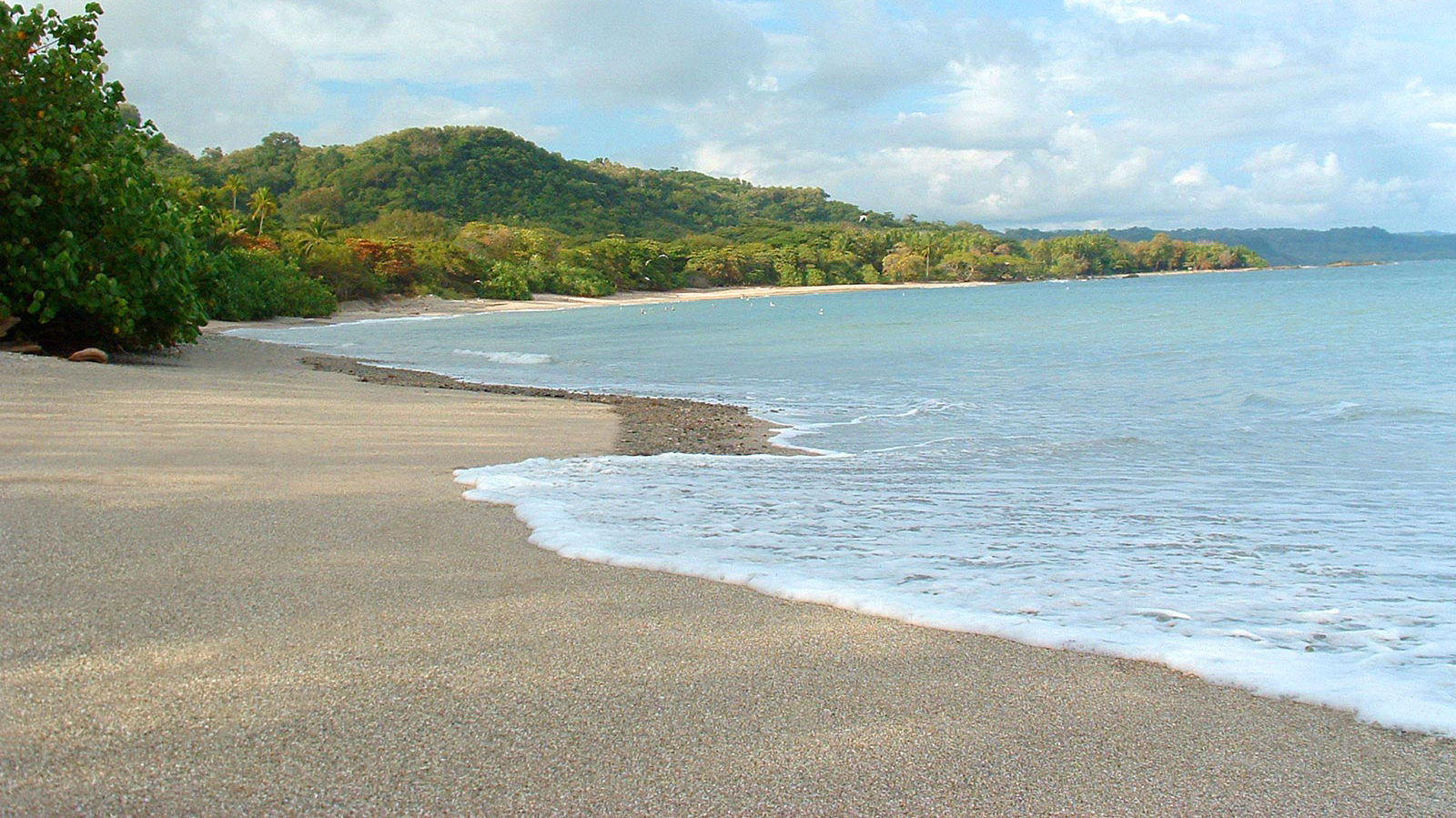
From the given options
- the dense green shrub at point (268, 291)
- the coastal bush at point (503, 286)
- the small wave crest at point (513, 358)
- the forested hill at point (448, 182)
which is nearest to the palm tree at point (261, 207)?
the dense green shrub at point (268, 291)

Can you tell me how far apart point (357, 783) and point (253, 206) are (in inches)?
2548

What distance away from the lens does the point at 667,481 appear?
8.09 m

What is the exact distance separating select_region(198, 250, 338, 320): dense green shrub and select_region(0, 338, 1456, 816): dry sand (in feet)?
112

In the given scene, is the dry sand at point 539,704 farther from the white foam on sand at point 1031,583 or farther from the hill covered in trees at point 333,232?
the hill covered in trees at point 333,232

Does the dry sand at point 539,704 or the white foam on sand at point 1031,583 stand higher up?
the dry sand at point 539,704

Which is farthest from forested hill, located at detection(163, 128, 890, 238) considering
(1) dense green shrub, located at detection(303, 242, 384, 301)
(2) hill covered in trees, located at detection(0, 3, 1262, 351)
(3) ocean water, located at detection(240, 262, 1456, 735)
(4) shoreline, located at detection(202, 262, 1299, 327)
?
(3) ocean water, located at detection(240, 262, 1456, 735)

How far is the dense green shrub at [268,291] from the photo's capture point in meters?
39.2

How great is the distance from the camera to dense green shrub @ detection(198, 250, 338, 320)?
3922cm

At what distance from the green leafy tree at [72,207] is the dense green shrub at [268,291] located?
776 inches

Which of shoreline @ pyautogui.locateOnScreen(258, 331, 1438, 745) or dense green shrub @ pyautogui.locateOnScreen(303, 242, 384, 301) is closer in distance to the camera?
shoreline @ pyautogui.locateOnScreen(258, 331, 1438, 745)

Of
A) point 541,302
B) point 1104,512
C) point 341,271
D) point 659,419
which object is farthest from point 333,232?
point 1104,512

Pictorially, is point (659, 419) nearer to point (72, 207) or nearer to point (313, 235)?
point (72, 207)

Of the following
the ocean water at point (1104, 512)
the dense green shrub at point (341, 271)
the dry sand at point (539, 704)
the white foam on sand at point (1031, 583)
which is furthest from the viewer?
the dense green shrub at point (341, 271)

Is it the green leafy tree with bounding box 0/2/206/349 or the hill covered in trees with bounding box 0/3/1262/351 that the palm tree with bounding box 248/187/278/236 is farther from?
the green leafy tree with bounding box 0/2/206/349
